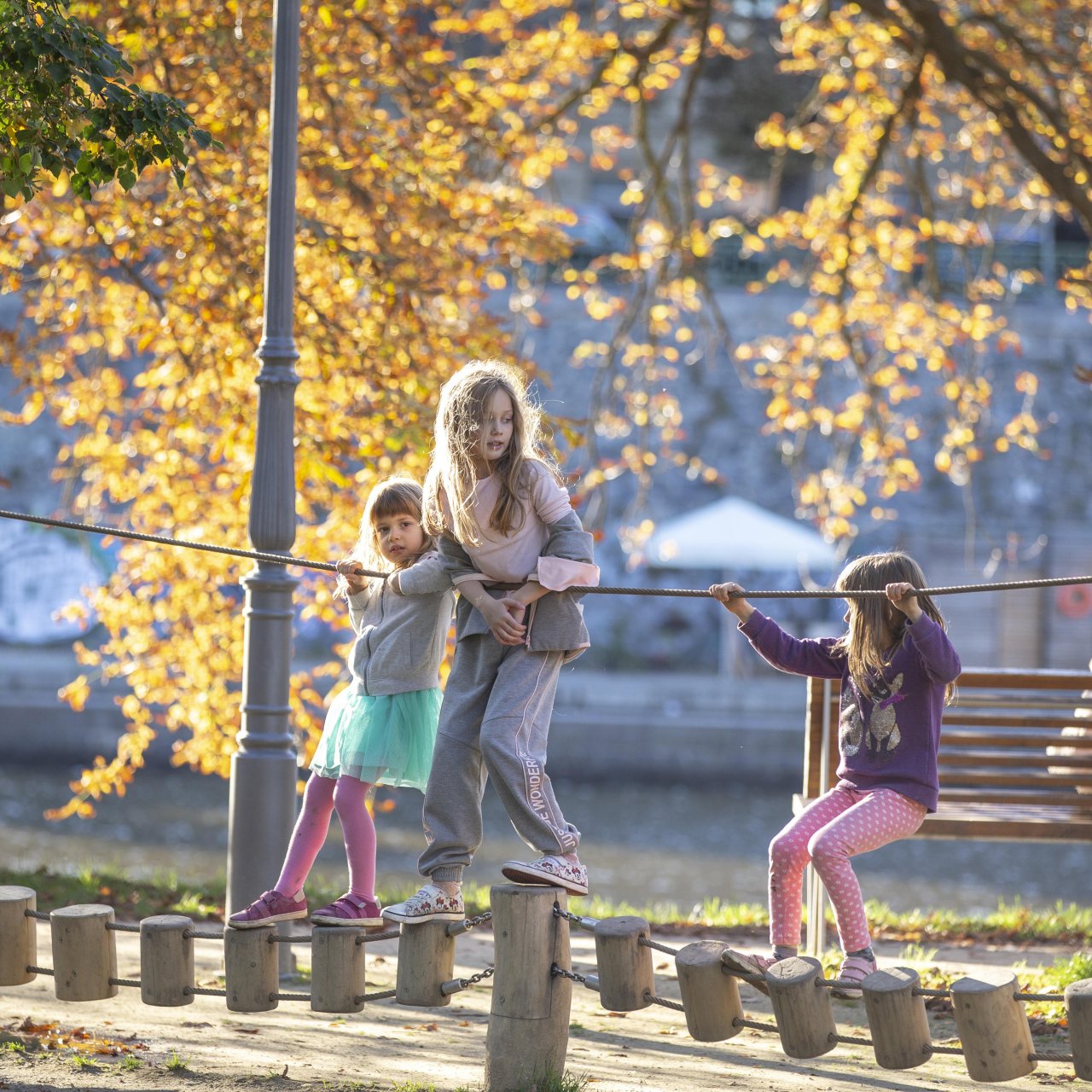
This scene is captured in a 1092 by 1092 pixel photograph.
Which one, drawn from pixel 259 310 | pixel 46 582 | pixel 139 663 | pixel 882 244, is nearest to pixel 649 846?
pixel 882 244

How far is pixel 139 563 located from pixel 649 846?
8.16m

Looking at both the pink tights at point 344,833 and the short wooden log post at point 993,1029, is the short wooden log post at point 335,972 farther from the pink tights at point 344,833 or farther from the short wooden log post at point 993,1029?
the short wooden log post at point 993,1029

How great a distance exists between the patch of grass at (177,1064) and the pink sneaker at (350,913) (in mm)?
608

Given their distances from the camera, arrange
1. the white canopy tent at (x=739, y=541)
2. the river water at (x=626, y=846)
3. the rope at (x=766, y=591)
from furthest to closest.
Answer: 1. the white canopy tent at (x=739, y=541)
2. the river water at (x=626, y=846)
3. the rope at (x=766, y=591)

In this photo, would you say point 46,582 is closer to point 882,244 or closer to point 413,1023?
point 882,244

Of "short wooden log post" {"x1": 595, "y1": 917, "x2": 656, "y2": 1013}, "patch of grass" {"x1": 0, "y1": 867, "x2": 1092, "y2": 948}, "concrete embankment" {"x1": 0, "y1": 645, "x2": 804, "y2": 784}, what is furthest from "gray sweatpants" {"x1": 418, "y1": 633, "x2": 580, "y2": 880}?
"concrete embankment" {"x1": 0, "y1": 645, "x2": 804, "y2": 784}

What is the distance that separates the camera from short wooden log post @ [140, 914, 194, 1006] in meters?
4.08

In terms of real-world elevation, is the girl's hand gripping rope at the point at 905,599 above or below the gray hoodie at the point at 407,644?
above

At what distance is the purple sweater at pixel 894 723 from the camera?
4.02 metres

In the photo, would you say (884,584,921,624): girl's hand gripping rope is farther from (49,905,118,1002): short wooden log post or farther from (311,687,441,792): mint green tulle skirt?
(49,905,118,1002): short wooden log post

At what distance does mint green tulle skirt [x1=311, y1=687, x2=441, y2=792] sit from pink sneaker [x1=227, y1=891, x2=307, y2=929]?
14.1 inches

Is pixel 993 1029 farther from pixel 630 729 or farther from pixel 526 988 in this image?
pixel 630 729

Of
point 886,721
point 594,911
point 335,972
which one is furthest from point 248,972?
point 594,911

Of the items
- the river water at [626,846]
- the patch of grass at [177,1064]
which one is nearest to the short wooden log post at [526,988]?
the patch of grass at [177,1064]
